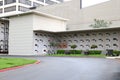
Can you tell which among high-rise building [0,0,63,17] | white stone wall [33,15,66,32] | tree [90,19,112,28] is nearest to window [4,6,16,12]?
high-rise building [0,0,63,17]

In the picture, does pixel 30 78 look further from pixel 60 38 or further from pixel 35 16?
pixel 60 38

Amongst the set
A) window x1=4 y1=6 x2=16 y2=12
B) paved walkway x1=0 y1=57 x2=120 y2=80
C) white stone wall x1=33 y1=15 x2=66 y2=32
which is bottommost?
paved walkway x1=0 y1=57 x2=120 y2=80

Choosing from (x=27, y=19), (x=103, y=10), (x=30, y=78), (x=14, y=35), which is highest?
(x=103, y=10)

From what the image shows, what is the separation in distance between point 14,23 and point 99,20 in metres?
22.2

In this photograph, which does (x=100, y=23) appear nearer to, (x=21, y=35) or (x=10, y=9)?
(x=21, y=35)

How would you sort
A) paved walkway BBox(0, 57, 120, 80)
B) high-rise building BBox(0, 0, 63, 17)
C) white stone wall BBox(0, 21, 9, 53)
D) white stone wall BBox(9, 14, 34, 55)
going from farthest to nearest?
high-rise building BBox(0, 0, 63, 17)
white stone wall BBox(0, 21, 9, 53)
white stone wall BBox(9, 14, 34, 55)
paved walkway BBox(0, 57, 120, 80)

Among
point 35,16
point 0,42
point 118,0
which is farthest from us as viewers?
point 118,0

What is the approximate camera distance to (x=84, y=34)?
4369 centimetres

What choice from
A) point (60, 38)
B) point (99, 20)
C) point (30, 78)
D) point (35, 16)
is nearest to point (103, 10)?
point (99, 20)

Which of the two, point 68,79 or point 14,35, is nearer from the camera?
point 68,79

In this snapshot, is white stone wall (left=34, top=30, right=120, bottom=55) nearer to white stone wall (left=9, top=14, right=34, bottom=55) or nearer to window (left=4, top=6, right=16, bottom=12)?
white stone wall (left=9, top=14, right=34, bottom=55)

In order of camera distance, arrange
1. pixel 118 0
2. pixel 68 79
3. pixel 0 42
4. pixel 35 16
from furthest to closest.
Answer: pixel 118 0
pixel 0 42
pixel 35 16
pixel 68 79

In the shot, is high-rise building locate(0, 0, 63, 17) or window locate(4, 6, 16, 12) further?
window locate(4, 6, 16, 12)

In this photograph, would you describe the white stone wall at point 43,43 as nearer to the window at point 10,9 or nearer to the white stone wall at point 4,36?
the white stone wall at point 4,36
